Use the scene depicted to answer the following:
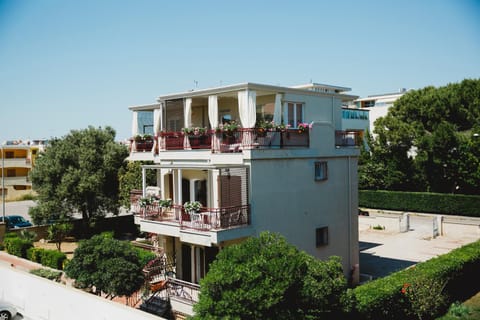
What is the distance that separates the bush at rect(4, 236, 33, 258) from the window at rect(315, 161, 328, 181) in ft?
59.9

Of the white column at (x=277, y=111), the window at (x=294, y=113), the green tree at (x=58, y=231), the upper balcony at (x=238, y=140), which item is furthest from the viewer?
the green tree at (x=58, y=231)

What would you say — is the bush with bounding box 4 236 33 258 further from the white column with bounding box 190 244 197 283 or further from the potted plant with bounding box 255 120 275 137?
the potted plant with bounding box 255 120 275 137

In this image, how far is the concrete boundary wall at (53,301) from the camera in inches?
546

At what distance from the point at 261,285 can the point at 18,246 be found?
21.2m

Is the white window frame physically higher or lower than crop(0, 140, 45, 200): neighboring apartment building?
higher

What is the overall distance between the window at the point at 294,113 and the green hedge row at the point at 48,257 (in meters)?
14.1

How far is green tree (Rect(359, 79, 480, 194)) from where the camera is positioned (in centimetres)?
3944

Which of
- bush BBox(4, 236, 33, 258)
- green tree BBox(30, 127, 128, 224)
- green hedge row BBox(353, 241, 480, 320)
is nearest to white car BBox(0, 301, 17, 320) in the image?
bush BBox(4, 236, 33, 258)

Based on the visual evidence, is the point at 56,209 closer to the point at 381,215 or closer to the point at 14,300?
the point at 14,300

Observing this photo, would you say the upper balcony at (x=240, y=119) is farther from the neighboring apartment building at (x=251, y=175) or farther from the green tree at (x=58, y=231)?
the green tree at (x=58, y=231)

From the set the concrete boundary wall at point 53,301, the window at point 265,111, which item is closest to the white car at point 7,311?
the concrete boundary wall at point 53,301

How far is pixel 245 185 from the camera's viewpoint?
16.7m

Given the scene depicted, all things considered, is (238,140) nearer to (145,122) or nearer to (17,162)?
(145,122)

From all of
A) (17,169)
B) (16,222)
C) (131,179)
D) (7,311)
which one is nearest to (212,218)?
(7,311)
